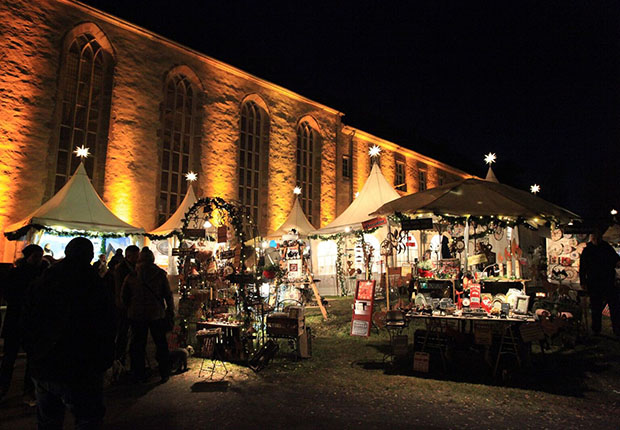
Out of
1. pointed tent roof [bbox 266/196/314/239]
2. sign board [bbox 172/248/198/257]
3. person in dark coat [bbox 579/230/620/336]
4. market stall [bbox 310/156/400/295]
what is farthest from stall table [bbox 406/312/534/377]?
pointed tent roof [bbox 266/196/314/239]

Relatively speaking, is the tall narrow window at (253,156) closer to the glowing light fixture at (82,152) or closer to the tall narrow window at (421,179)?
the glowing light fixture at (82,152)

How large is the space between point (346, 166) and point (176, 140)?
9499 millimetres

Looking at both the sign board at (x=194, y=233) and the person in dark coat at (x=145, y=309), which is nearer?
the person in dark coat at (x=145, y=309)

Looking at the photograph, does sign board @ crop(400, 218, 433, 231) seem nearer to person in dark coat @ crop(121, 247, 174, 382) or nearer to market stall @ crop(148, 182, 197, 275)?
person in dark coat @ crop(121, 247, 174, 382)

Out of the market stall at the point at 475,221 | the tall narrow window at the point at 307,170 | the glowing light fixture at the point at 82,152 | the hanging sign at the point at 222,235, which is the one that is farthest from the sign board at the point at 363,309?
the tall narrow window at the point at 307,170

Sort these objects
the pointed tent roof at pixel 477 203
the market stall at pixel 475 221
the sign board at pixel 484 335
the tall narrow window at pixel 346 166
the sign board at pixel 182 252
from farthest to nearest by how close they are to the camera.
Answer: the tall narrow window at pixel 346 166
the sign board at pixel 182 252
the pointed tent roof at pixel 477 203
the market stall at pixel 475 221
the sign board at pixel 484 335

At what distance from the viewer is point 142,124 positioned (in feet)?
47.6

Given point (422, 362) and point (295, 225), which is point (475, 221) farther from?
point (295, 225)

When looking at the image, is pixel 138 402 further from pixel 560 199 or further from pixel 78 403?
pixel 560 199

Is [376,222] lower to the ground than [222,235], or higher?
higher

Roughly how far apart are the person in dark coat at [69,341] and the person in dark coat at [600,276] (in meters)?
7.31

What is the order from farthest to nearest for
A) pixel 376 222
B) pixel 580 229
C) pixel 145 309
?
pixel 376 222, pixel 580 229, pixel 145 309

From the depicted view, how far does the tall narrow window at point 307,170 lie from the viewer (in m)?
19.8

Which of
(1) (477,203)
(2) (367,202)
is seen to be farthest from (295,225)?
(1) (477,203)
